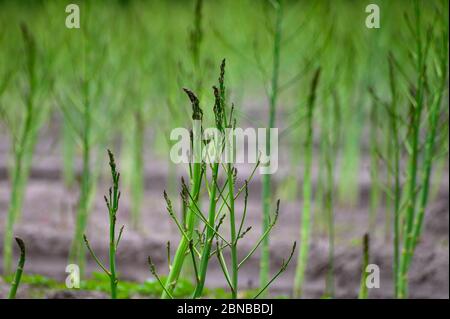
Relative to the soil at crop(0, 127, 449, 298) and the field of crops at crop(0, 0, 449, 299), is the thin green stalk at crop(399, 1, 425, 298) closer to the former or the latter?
the field of crops at crop(0, 0, 449, 299)

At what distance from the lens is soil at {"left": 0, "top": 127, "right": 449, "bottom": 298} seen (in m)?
3.85

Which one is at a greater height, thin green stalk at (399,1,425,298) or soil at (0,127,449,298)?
thin green stalk at (399,1,425,298)

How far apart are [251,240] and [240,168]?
2203mm

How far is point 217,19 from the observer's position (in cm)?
981

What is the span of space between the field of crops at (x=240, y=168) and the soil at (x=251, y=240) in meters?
0.01

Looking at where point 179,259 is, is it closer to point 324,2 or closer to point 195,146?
point 195,146

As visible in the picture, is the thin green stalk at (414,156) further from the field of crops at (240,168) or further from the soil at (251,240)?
the soil at (251,240)

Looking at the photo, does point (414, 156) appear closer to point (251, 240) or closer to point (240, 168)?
point (251, 240)

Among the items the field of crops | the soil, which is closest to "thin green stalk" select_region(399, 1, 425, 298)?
the field of crops

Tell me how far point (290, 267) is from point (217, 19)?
6.19 m

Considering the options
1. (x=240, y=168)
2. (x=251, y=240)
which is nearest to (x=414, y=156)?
(x=251, y=240)

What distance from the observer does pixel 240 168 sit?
691cm

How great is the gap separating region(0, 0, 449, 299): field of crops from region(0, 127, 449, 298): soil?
0.01 meters

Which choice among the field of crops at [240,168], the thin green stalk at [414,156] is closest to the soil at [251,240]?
the field of crops at [240,168]
